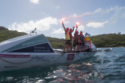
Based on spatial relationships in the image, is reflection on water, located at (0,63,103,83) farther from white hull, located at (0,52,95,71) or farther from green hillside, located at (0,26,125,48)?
green hillside, located at (0,26,125,48)

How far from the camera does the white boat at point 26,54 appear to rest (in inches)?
258

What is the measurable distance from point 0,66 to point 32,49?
88.5 inches

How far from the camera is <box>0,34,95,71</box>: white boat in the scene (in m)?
6.55

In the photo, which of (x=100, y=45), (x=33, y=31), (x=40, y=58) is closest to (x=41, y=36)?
(x=33, y=31)

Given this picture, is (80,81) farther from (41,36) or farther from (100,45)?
(100,45)

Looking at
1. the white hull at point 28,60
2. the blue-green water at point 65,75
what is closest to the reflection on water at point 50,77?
the blue-green water at point 65,75

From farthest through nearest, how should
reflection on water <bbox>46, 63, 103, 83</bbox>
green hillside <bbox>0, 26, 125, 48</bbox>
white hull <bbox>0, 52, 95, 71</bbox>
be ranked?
1. green hillside <bbox>0, 26, 125, 48</bbox>
2. white hull <bbox>0, 52, 95, 71</bbox>
3. reflection on water <bbox>46, 63, 103, 83</bbox>

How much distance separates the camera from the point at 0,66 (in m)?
6.38

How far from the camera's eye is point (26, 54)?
713 centimetres

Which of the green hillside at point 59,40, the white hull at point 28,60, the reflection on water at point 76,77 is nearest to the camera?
the reflection on water at point 76,77

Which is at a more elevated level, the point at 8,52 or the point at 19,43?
the point at 19,43

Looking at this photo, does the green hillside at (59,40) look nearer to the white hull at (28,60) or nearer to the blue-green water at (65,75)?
the white hull at (28,60)

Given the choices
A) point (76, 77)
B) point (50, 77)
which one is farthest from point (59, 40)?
point (76, 77)

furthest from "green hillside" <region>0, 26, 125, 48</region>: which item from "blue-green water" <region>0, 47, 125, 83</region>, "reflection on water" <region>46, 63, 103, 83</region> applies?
"reflection on water" <region>46, 63, 103, 83</region>
